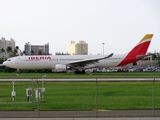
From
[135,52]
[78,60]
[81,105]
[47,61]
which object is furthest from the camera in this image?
[78,60]

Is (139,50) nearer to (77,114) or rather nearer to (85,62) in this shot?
(85,62)

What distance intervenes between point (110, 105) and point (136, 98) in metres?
3.14

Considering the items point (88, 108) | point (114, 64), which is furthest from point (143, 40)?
point (88, 108)

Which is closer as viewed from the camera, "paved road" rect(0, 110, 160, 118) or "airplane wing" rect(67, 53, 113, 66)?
"paved road" rect(0, 110, 160, 118)

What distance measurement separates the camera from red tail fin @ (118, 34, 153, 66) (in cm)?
5522

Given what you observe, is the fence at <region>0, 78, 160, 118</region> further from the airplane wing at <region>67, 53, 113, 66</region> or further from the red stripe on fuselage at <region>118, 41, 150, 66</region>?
the red stripe on fuselage at <region>118, 41, 150, 66</region>

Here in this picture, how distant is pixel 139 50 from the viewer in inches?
2175

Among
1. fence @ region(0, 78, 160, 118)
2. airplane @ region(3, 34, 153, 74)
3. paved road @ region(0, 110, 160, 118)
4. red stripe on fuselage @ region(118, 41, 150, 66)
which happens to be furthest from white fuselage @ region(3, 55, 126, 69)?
paved road @ region(0, 110, 160, 118)

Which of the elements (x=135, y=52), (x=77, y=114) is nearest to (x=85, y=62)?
(x=135, y=52)

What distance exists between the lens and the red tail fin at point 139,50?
55.2m

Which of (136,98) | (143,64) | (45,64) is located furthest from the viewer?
(143,64)

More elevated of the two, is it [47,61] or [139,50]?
[139,50]

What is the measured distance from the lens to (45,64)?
181ft

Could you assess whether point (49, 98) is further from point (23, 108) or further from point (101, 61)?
point (101, 61)
